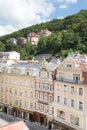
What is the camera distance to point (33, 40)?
194 m

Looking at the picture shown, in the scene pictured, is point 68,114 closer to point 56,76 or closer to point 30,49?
point 56,76

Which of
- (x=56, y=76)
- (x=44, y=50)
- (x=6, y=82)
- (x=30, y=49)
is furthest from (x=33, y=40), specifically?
(x=56, y=76)

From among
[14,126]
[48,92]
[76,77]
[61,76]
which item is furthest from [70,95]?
[14,126]

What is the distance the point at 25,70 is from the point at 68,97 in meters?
13.6

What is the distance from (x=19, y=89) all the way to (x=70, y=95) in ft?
51.5

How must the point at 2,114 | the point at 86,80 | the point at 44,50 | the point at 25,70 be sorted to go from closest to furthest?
the point at 86,80, the point at 25,70, the point at 2,114, the point at 44,50

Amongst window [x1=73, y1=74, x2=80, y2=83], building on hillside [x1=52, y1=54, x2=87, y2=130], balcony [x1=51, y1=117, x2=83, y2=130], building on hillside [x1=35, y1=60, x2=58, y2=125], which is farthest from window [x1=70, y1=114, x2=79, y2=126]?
window [x1=73, y1=74, x2=80, y2=83]

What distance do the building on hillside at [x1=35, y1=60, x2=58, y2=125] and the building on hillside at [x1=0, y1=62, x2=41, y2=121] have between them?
5.19ft

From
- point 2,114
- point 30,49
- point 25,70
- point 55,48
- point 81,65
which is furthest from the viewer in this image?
point 30,49

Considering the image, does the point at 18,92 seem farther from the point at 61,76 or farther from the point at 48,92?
the point at 61,76

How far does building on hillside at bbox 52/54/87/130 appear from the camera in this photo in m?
43.5

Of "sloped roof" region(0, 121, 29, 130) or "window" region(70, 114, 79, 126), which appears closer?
"sloped roof" region(0, 121, 29, 130)

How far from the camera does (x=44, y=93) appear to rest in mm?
51625

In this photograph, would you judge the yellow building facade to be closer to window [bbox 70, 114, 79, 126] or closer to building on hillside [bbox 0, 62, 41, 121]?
building on hillside [bbox 0, 62, 41, 121]
